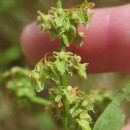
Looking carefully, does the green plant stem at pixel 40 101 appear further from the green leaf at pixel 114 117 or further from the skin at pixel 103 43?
the green leaf at pixel 114 117

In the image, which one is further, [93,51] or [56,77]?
[93,51]

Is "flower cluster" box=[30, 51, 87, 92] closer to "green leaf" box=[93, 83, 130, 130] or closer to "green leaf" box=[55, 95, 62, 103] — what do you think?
"green leaf" box=[55, 95, 62, 103]

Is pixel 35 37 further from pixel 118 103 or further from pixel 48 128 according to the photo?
pixel 48 128

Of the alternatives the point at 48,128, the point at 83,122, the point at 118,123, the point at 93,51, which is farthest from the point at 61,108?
the point at 48,128

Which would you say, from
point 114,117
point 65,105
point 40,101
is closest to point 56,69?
point 65,105

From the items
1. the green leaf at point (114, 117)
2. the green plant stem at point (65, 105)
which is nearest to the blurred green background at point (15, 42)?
the green leaf at point (114, 117)

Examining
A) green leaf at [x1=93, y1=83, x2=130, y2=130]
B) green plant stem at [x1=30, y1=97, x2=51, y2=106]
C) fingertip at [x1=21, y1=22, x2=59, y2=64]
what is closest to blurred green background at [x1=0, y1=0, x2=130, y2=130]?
fingertip at [x1=21, y1=22, x2=59, y2=64]

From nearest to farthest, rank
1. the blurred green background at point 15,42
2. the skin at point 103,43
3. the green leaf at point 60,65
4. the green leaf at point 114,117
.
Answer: the green leaf at point 60,65, the green leaf at point 114,117, the skin at point 103,43, the blurred green background at point 15,42
